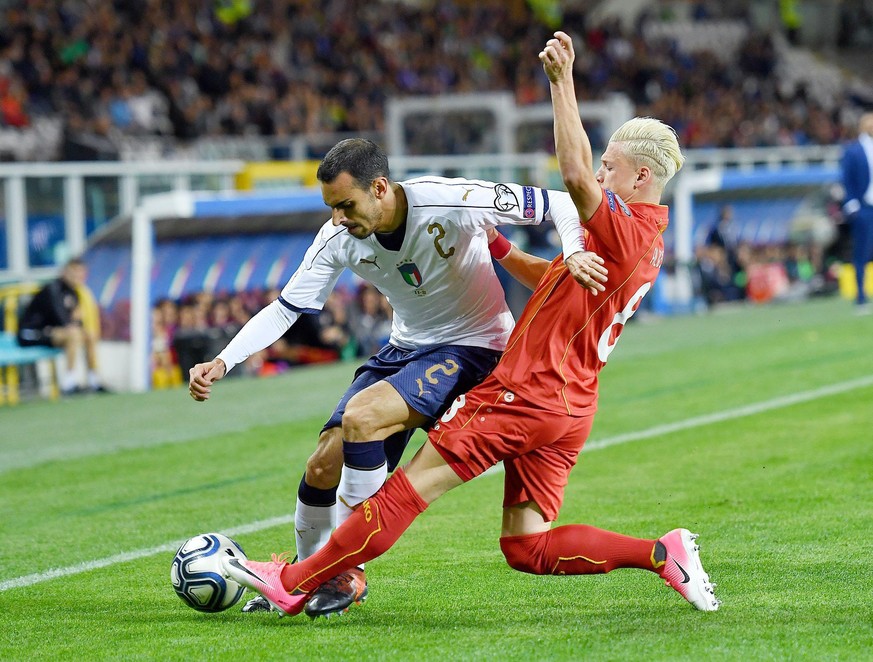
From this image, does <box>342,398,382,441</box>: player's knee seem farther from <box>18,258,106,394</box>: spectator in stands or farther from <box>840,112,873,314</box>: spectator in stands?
<box>840,112,873,314</box>: spectator in stands

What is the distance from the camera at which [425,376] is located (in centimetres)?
482

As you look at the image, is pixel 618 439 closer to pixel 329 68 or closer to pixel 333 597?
pixel 333 597

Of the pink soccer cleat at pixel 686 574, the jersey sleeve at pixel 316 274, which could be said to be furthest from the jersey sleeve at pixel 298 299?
the pink soccer cleat at pixel 686 574

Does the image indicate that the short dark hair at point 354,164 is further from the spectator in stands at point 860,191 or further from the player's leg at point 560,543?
the spectator in stands at point 860,191

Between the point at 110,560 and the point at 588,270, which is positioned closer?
the point at 588,270

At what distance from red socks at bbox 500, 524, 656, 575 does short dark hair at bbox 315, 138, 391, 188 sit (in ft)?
4.39

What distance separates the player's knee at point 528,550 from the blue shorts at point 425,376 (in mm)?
516

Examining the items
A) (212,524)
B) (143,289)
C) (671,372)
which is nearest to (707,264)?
(671,372)

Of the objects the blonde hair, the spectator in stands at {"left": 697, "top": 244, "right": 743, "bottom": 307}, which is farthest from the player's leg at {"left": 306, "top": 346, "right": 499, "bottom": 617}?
the spectator in stands at {"left": 697, "top": 244, "right": 743, "bottom": 307}

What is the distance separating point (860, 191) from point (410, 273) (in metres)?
11.9

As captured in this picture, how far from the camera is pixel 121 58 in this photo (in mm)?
22328

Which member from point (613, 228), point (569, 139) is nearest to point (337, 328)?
point (613, 228)

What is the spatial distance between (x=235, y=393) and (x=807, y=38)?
3492 centimetres

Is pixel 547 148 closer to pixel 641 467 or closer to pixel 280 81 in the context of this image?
pixel 280 81
